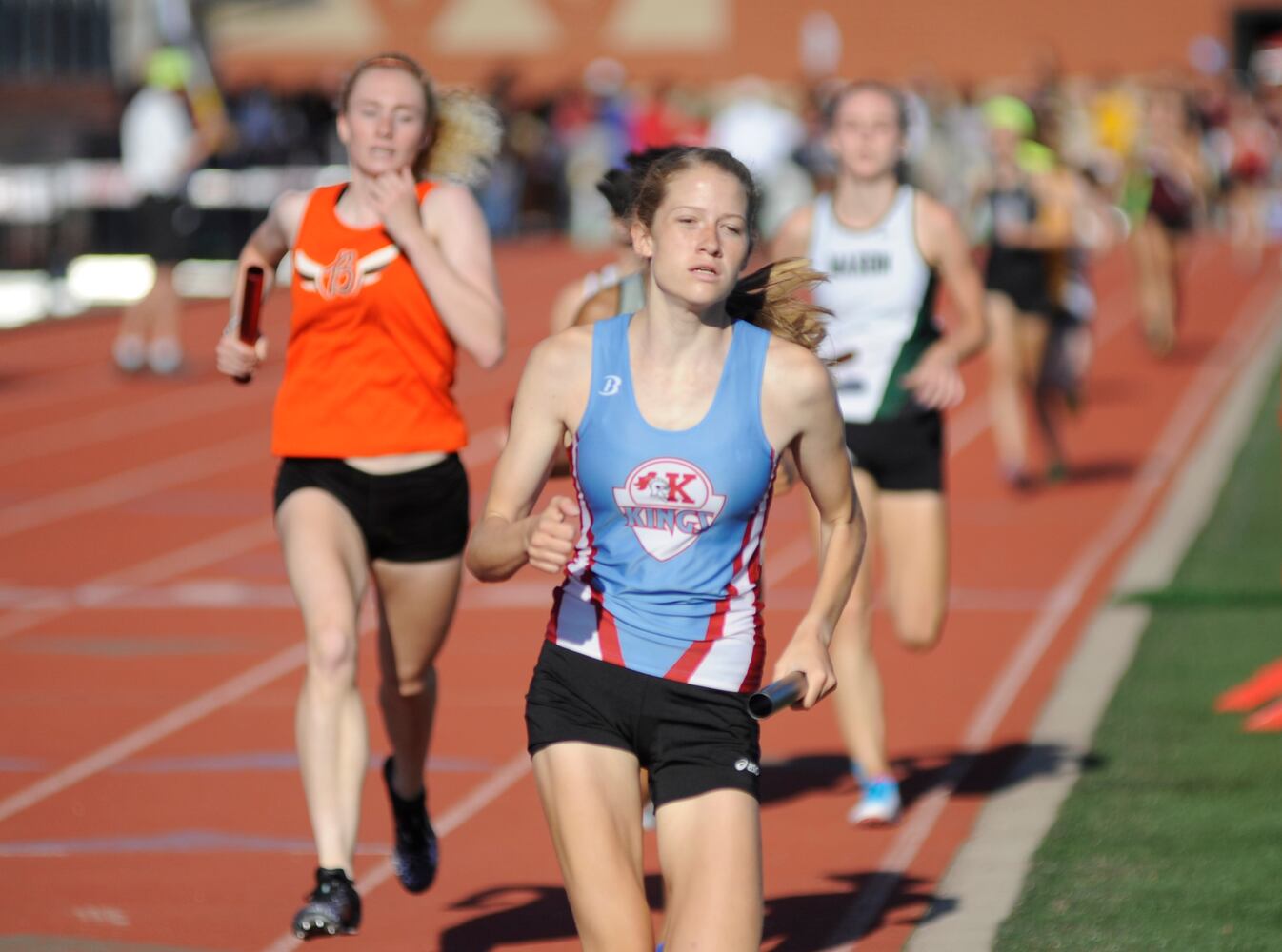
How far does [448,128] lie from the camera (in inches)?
247

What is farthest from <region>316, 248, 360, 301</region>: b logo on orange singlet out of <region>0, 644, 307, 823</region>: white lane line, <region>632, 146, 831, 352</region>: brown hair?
<region>0, 644, 307, 823</region>: white lane line

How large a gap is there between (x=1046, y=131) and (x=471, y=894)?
34.5 ft

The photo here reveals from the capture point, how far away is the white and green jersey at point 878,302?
7594 millimetres

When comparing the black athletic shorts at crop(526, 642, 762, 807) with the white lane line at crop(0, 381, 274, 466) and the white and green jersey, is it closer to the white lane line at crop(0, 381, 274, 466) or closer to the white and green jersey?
the white and green jersey

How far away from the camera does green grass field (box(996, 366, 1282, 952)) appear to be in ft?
19.6

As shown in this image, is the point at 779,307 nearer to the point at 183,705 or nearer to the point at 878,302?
the point at 878,302

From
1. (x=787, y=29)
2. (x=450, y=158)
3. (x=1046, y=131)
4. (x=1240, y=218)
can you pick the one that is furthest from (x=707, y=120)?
(x=450, y=158)

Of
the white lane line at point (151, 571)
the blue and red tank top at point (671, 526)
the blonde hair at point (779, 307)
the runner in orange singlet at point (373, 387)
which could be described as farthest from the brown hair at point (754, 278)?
the white lane line at point (151, 571)

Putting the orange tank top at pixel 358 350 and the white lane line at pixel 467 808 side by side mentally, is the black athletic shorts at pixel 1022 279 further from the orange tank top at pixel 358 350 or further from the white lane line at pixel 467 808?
the orange tank top at pixel 358 350

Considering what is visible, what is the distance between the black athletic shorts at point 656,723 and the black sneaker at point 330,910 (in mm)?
1137

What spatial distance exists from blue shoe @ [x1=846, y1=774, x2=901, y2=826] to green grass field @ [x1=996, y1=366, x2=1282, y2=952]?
0.52 meters

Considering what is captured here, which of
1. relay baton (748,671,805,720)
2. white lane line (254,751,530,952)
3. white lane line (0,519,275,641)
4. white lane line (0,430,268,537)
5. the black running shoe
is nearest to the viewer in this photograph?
relay baton (748,671,805,720)

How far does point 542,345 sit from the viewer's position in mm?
4734

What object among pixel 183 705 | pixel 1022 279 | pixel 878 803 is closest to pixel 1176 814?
pixel 878 803
